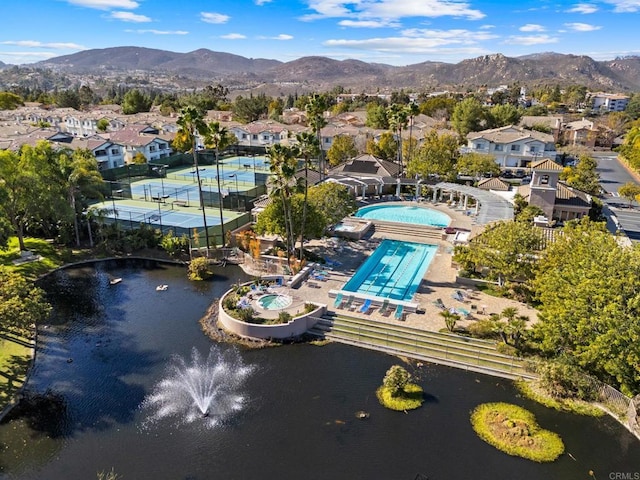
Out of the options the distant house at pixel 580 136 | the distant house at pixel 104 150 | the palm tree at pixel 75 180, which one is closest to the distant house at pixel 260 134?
the distant house at pixel 104 150

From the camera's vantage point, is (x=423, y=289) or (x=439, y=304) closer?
(x=439, y=304)

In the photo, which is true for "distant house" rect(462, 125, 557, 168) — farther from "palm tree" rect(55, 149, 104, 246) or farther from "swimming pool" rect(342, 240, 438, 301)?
"palm tree" rect(55, 149, 104, 246)

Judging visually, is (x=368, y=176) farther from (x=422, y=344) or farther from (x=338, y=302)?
(x=422, y=344)

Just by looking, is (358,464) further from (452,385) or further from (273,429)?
(452,385)

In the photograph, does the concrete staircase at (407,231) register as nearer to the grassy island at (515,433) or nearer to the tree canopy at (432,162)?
the tree canopy at (432,162)

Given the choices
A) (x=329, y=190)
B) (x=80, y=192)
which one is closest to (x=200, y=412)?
(x=329, y=190)

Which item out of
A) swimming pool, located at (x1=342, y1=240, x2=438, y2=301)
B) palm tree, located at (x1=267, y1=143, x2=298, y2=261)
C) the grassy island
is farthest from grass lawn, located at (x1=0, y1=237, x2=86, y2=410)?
the grassy island

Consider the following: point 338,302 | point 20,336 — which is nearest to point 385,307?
point 338,302
